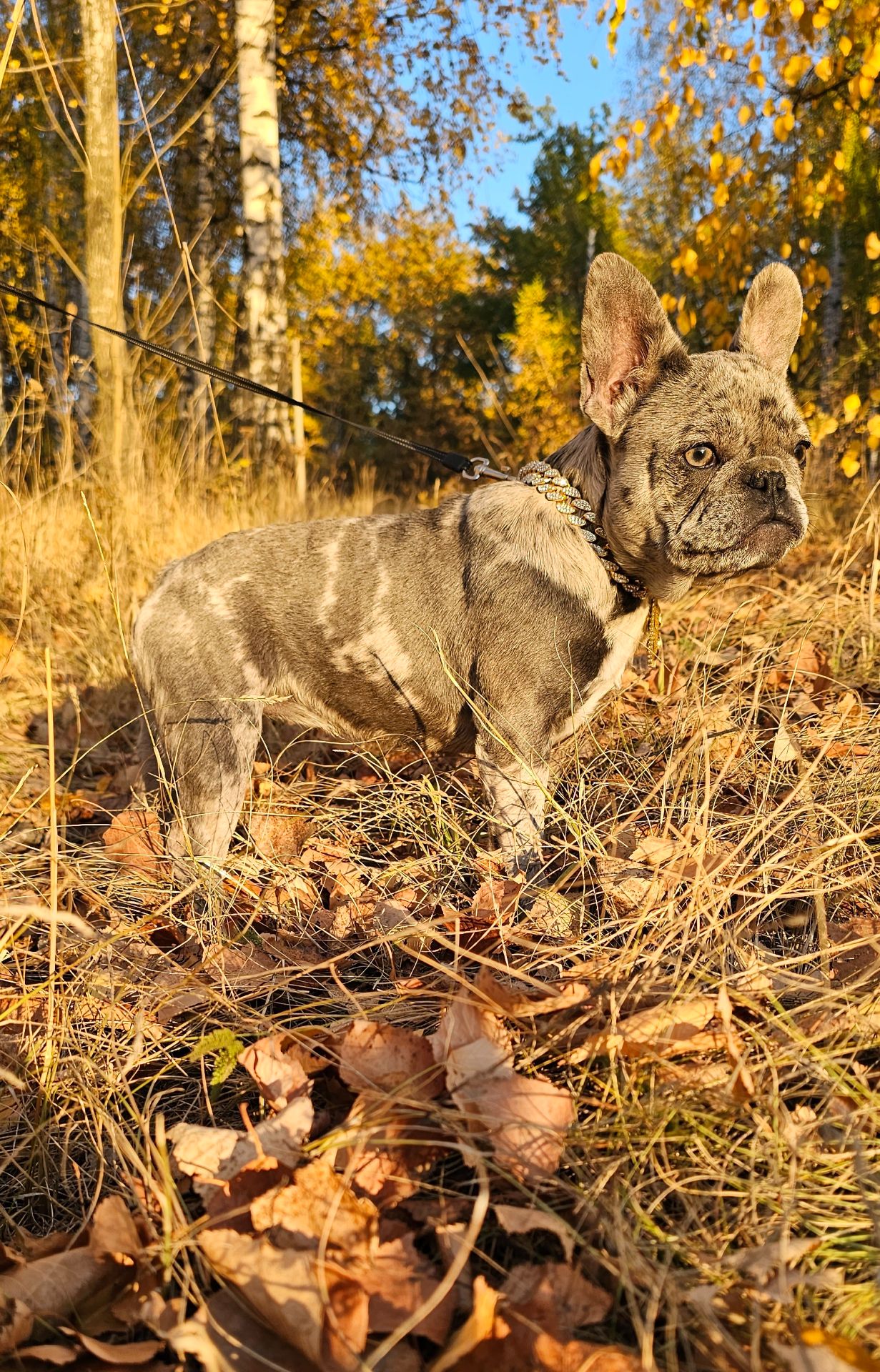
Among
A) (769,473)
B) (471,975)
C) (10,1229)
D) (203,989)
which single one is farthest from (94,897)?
(769,473)

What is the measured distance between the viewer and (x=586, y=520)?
3.21 meters

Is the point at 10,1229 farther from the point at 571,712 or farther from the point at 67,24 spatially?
the point at 67,24

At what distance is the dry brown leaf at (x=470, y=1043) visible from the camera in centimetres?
183

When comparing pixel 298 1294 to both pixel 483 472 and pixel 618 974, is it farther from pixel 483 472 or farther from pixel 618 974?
pixel 483 472

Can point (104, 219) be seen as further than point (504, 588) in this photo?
Yes

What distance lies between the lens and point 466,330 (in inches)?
1171

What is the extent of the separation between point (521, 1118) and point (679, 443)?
2.22 m

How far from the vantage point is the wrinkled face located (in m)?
2.95

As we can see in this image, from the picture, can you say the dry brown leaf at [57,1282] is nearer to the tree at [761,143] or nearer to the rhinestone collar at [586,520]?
the rhinestone collar at [586,520]

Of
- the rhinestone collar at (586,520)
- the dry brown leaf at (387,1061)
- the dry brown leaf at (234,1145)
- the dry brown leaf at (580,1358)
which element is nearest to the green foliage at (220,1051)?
the dry brown leaf at (234,1145)

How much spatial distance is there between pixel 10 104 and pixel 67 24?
3024mm

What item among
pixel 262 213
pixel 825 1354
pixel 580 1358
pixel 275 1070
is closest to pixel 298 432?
pixel 262 213

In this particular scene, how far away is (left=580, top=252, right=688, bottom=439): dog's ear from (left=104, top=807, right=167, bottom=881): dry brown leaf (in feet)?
7.28

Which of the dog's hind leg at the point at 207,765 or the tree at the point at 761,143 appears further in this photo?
the tree at the point at 761,143
